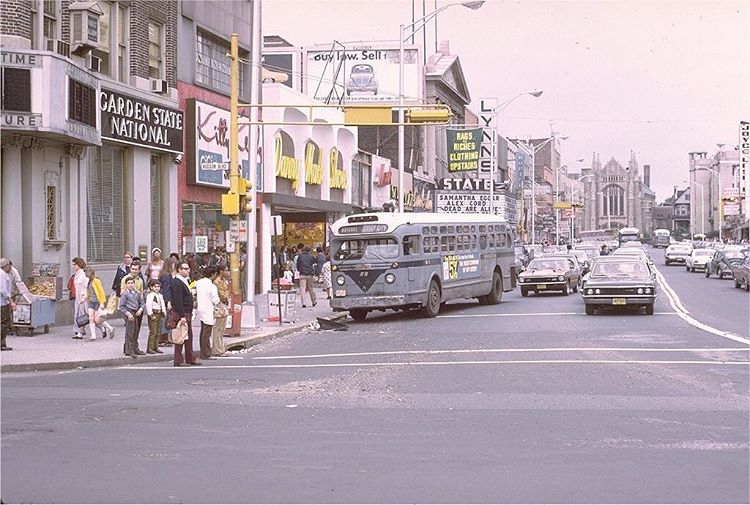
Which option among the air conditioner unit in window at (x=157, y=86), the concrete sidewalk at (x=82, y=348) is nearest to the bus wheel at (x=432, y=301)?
the concrete sidewalk at (x=82, y=348)

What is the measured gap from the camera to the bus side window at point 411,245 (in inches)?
1106

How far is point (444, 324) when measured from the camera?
2638cm

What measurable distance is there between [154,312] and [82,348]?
1.80 m

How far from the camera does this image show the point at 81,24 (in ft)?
81.1

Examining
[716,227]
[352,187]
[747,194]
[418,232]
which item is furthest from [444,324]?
[716,227]

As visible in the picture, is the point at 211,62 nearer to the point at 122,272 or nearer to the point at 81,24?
the point at 81,24

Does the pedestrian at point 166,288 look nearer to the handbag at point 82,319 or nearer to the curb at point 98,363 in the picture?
the curb at point 98,363

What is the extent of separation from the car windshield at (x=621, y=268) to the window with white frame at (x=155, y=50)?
44.8 ft

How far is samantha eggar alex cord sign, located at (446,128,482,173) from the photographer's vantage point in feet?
220

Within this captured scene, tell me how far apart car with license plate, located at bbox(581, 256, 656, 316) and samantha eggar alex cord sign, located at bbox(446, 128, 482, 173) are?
38594mm

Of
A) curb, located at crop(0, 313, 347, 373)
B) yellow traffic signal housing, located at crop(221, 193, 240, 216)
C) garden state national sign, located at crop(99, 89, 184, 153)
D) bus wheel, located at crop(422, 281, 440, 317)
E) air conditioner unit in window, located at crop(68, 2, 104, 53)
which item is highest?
air conditioner unit in window, located at crop(68, 2, 104, 53)

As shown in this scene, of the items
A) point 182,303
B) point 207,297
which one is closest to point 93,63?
point 207,297

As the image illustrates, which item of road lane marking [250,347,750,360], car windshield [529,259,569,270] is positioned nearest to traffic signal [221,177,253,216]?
road lane marking [250,347,750,360]

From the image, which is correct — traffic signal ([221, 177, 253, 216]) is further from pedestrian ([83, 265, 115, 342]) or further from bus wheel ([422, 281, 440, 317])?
bus wheel ([422, 281, 440, 317])
